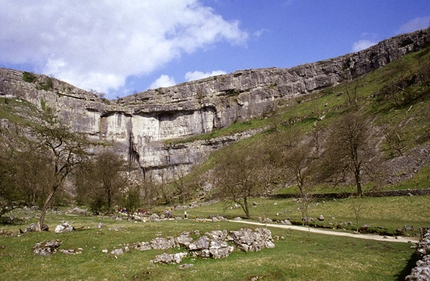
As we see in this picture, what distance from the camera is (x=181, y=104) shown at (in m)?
121

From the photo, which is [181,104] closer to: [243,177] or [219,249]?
[243,177]

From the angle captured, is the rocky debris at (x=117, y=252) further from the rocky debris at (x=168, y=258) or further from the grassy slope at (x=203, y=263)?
the rocky debris at (x=168, y=258)

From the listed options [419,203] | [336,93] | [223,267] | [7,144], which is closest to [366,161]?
[419,203]

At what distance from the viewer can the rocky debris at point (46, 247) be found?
1653 cm

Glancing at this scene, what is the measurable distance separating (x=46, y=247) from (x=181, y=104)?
10690 centimetres

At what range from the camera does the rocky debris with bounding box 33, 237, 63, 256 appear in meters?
16.5

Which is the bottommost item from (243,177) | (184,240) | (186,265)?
(186,265)

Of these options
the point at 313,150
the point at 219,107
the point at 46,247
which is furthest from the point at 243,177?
the point at 219,107

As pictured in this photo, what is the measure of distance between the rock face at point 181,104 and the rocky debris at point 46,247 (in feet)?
296

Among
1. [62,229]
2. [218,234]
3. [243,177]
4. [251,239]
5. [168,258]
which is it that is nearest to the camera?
[168,258]

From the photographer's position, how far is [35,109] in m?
104

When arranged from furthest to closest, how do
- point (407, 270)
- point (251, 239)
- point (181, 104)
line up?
point (181, 104) < point (251, 239) < point (407, 270)

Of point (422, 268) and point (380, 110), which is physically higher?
point (380, 110)

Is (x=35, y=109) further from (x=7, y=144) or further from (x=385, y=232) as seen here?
(x=385, y=232)
